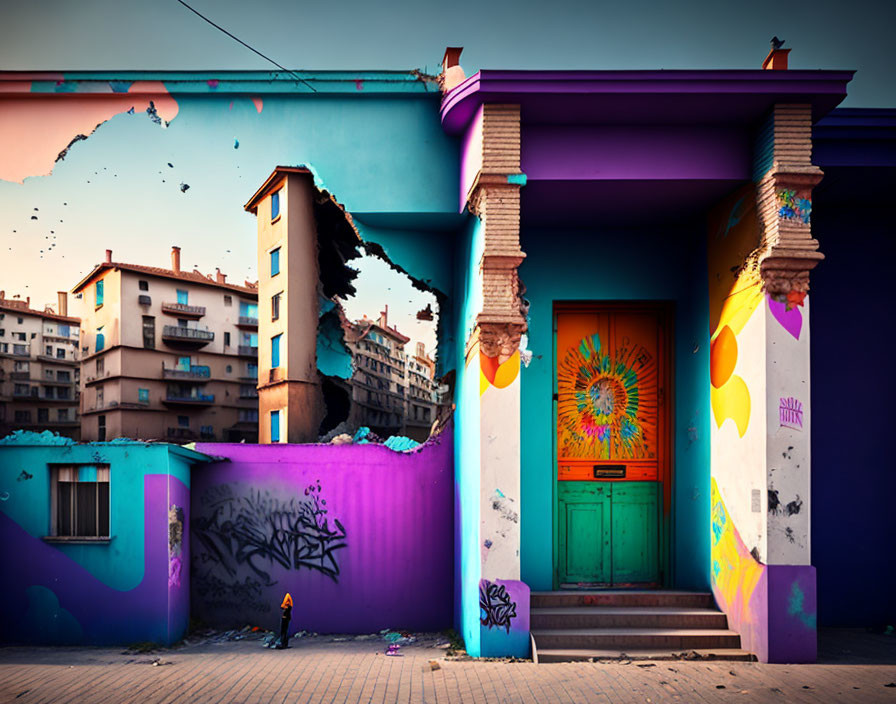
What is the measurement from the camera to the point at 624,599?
8.06 metres

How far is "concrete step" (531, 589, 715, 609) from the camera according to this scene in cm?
798

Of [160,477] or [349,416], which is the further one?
[349,416]

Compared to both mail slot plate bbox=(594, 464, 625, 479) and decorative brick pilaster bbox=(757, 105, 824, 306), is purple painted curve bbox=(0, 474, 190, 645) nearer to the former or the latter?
mail slot plate bbox=(594, 464, 625, 479)

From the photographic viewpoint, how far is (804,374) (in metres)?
7.07

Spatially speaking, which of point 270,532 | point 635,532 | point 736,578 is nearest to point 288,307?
point 270,532

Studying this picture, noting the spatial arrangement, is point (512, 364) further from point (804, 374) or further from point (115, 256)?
point (115, 256)

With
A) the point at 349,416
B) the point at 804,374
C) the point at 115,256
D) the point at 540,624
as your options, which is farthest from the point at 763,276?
the point at 115,256

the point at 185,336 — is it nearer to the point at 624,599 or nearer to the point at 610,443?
the point at 610,443

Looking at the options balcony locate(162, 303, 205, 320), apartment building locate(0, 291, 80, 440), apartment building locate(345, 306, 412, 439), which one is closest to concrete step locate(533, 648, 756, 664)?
apartment building locate(345, 306, 412, 439)

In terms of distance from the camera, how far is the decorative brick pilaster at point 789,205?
698cm

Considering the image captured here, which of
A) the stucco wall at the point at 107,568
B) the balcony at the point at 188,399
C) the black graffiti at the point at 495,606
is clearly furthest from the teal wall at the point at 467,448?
the stucco wall at the point at 107,568

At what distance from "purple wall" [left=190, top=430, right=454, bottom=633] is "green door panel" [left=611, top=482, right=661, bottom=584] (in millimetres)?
2211

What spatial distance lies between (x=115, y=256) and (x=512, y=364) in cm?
587

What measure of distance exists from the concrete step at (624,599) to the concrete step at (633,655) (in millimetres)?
802
